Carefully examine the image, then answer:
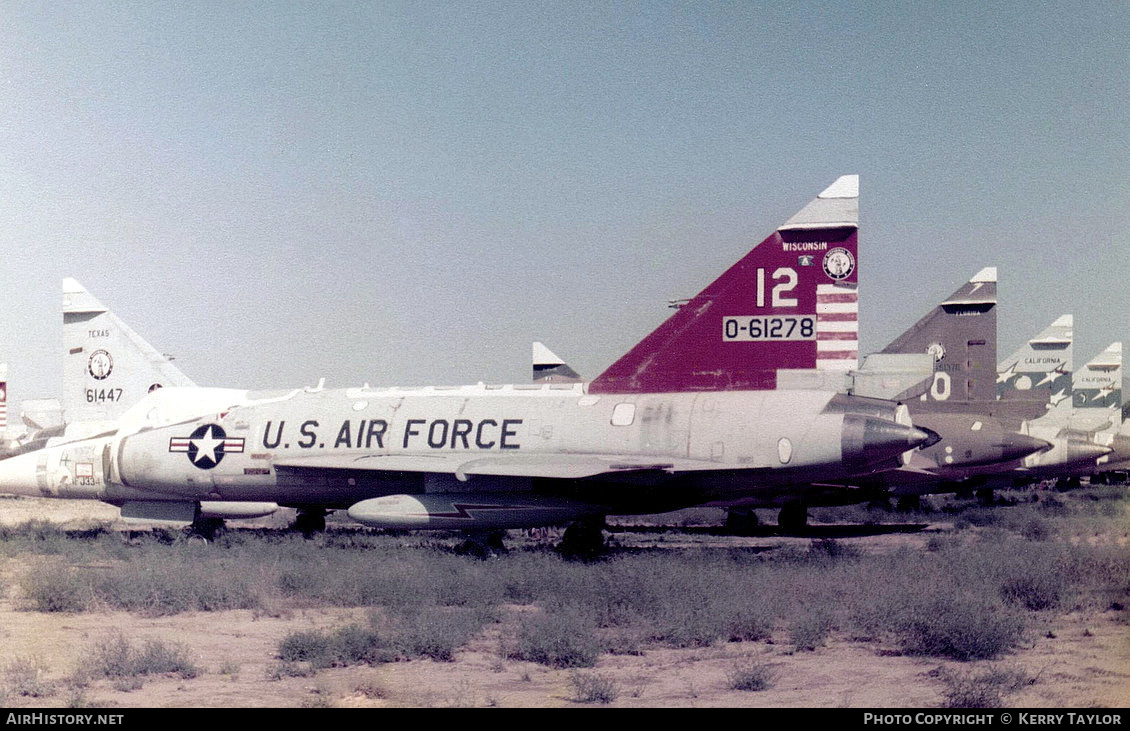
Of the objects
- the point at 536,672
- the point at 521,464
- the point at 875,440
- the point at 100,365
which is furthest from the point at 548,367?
the point at 536,672

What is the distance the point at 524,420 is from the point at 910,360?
5.79 metres

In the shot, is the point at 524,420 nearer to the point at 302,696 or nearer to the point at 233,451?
the point at 233,451

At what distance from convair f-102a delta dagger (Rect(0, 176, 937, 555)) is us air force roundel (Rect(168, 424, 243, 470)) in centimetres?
91

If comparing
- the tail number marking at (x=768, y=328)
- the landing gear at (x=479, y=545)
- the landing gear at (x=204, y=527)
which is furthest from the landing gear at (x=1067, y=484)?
the landing gear at (x=204, y=527)

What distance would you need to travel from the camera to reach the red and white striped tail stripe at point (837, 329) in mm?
14406

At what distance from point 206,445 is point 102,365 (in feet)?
23.2

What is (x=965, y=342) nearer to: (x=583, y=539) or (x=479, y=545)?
(x=583, y=539)

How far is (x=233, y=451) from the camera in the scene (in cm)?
1688

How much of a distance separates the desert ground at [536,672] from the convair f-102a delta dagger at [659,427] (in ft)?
11.2

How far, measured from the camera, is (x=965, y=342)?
24.1 metres

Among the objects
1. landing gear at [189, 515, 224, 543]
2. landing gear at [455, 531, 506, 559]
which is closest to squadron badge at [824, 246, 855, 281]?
landing gear at [455, 531, 506, 559]

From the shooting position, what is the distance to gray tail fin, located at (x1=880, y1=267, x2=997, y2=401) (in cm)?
2383

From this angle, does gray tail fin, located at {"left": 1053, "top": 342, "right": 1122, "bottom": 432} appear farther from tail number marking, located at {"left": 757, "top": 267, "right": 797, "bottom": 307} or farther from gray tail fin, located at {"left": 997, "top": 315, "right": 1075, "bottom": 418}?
tail number marking, located at {"left": 757, "top": 267, "right": 797, "bottom": 307}

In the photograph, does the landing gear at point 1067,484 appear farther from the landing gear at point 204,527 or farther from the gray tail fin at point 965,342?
the landing gear at point 204,527
